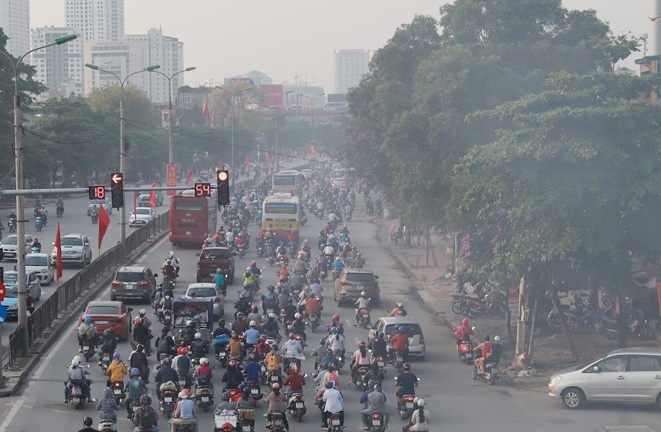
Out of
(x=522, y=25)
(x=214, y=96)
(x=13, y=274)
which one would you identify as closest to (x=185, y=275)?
(x=13, y=274)

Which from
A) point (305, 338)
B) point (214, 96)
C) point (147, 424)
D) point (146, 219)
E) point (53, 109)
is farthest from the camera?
point (214, 96)

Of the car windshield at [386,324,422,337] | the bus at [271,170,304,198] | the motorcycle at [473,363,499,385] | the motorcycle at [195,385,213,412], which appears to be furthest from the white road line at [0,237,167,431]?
the bus at [271,170,304,198]

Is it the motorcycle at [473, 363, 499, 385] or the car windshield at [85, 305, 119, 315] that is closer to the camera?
the motorcycle at [473, 363, 499, 385]

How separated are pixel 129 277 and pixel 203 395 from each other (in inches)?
603

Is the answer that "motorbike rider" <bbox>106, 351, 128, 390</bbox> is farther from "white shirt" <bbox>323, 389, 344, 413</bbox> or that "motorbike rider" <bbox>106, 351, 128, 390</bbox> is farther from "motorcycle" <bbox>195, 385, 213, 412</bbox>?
"white shirt" <bbox>323, 389, 344, 413</bbox>

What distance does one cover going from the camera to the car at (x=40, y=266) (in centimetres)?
4269

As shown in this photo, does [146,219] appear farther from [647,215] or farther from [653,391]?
[653,391]

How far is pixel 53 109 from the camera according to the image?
93625 mm

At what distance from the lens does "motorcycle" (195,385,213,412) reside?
2439cm

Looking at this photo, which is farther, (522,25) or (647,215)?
(522,25)

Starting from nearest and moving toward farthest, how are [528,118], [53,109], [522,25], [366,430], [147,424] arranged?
1. [147,424]
2. [366,430]
3. [528,118]
4. [522,25]
5. [53,109]

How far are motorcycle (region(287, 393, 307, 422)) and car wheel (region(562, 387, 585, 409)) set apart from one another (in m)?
5.90

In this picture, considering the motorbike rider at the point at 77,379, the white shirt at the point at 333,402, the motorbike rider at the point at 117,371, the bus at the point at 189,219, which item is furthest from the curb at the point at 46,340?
the white shirt at the point at 333,402

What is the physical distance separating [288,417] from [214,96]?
173368 mm
